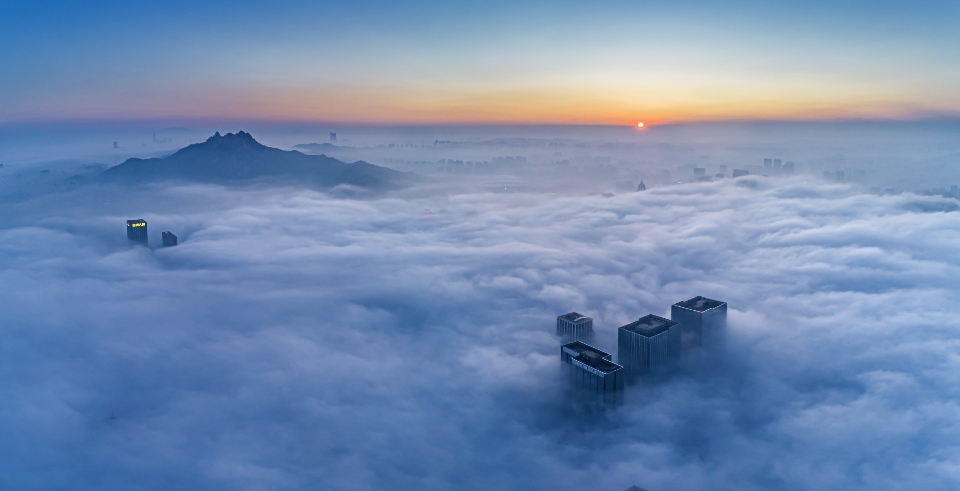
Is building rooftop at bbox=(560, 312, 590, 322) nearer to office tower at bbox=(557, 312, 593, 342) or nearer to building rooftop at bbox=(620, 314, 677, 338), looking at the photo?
office tower at bbox=(557, 312, 593, 342)

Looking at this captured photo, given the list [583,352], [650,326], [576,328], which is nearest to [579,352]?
[583,352]

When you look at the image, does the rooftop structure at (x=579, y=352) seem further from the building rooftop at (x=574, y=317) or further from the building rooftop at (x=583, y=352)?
the building rooftop at (x=574, y=317)

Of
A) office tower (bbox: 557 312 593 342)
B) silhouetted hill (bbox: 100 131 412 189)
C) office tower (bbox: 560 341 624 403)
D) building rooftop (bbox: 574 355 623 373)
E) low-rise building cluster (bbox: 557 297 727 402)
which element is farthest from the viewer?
silhouetted hill (bbox: 100 131 412 189)

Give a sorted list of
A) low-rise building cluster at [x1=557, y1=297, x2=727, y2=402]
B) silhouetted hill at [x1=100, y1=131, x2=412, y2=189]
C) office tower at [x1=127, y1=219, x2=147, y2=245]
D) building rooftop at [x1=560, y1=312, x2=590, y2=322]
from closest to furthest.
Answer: low-rise building cluster at [x1=557, y1=297, x2=727, y2=402] → building rooftop at [x1=560, y1=312, x2=590, y2=322] → office tower at [x1=127, y1=219, x2=147, y2=245] → silhouetted hill at [x1=100, y1=131, x2=412, y2=189]

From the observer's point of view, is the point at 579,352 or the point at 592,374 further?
the point at 579,352

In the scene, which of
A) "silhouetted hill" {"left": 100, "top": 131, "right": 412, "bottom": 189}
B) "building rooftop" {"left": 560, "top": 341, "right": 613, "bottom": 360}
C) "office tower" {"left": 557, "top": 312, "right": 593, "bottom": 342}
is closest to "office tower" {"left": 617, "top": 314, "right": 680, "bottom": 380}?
"office tower" {"left": 557, "top": 312, "right": 593, "bottom": 342}

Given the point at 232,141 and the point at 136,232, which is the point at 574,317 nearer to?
the point at 136,232
